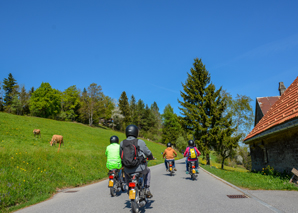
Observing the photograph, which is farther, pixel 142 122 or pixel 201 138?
pixel 142 122

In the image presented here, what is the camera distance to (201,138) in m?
24.5

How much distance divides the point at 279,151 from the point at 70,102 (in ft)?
224

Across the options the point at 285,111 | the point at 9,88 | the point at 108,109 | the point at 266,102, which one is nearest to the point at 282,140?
the point at 285,111

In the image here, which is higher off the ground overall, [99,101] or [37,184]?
[99,101]

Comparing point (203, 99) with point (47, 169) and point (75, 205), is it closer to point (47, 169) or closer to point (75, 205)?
point (47, 169)

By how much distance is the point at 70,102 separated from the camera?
232ft

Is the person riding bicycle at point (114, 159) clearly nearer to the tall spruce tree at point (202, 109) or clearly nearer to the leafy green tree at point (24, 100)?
the tall spruce tree at point (202, 109)

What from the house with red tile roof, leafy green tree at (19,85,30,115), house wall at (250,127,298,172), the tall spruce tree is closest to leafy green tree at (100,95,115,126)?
leafy green tree at (19,85,30,115)

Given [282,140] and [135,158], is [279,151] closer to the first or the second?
[282,140]

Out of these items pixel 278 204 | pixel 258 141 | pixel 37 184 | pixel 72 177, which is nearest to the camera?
pixel 278 204

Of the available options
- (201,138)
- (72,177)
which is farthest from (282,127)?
(201,138)

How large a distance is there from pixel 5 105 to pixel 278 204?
259ft

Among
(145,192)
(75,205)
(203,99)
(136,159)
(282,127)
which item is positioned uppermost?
(203,99)

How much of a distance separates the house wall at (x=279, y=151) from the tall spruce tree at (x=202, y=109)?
28.7 ft
